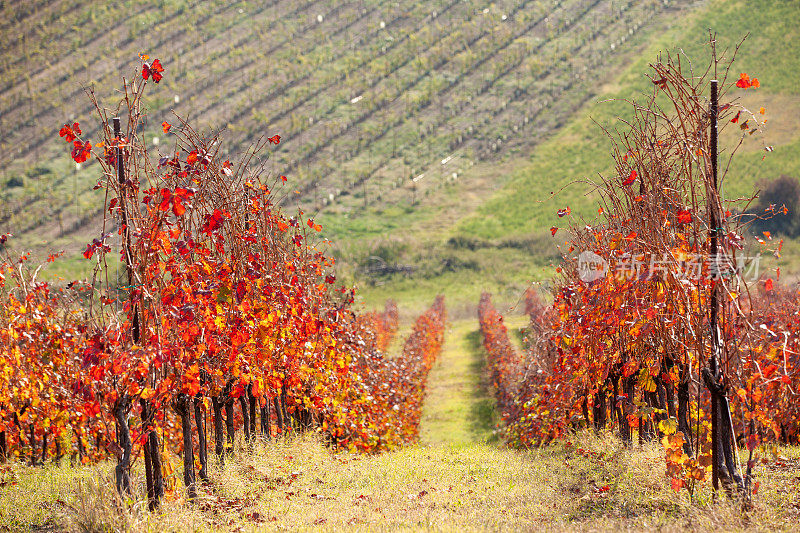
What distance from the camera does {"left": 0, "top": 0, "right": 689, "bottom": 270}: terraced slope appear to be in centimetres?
6419

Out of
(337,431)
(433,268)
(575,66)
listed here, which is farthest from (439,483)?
(575,66)

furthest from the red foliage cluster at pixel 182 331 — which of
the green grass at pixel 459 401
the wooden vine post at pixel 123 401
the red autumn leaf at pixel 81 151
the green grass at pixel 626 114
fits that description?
the green grass at pixel 626 114

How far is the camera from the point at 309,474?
746 cm

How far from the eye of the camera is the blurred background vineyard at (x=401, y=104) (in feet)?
181

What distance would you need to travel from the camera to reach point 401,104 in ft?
252

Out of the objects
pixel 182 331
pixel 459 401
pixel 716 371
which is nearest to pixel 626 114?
pixel 459 401

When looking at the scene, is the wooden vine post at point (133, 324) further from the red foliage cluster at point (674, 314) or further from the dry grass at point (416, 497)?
the red foliage cluster at point (674, 314)

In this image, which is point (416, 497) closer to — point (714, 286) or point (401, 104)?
point (714, 286)

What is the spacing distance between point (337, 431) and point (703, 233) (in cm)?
686

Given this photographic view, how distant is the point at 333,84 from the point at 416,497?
80013mm

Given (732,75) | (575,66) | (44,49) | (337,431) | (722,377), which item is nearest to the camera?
(722,377)

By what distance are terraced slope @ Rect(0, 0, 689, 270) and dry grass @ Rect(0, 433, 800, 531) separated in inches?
1996

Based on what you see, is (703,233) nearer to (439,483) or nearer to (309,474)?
(439,483)

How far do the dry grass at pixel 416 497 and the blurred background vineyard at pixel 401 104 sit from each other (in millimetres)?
38588
